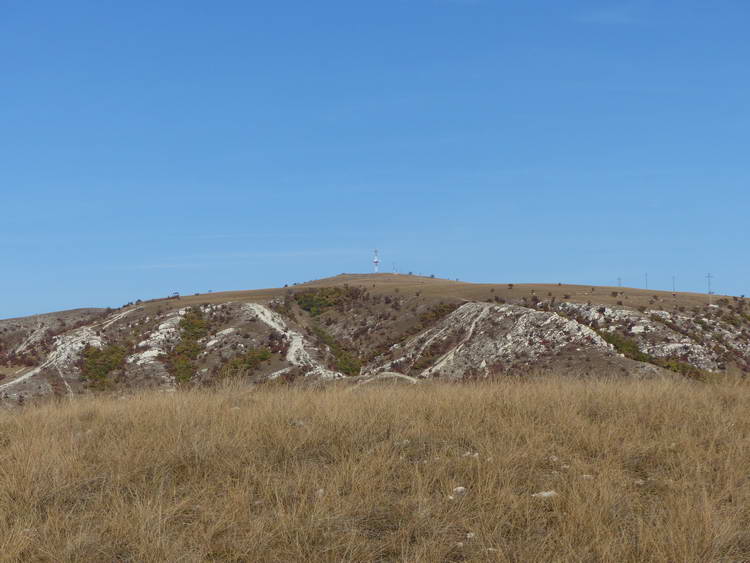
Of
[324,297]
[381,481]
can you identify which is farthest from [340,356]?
[381,481]

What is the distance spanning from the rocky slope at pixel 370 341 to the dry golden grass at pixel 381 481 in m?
16.4

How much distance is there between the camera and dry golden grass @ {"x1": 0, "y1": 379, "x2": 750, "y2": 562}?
16.2 feet

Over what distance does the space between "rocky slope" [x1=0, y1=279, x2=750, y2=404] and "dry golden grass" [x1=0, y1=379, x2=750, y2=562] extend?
648 inches

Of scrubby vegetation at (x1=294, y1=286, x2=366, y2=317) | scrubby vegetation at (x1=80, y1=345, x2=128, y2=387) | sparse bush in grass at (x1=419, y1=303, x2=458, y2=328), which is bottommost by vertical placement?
scrubby vegetation at (x1=80, y1=345, x2=128, y2=387)

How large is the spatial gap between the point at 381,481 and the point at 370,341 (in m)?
32.8

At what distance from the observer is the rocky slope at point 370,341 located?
1112 inches

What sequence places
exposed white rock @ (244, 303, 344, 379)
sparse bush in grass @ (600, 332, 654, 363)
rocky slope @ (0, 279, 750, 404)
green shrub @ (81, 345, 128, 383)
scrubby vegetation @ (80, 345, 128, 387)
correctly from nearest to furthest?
1. sparse bush in grass @ (600, 332, 654, 363)
2. rocky slope @ (0, 279, 750, 404)
3. exposed white rock @ (244, 303, 344, 379)
4. scrubby vegetation @ (80, 345, 128, 387)
5. green shrub @ (81, 345, 128, 383)

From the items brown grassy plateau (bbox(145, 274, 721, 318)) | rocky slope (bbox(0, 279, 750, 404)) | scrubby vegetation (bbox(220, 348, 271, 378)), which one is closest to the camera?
rocky slope (bbox(0, 279, 750, 404))

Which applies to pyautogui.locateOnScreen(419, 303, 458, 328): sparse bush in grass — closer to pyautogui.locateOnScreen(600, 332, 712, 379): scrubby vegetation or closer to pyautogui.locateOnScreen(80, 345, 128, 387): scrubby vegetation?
pyautogui.locateOnScreen(600, 332, 712, 379): scrubby vegetation

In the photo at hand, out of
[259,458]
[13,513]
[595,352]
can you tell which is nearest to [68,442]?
[13,513]

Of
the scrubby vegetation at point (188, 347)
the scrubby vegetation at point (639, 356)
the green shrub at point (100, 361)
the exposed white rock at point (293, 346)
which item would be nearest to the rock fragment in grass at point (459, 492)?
the scrubby vegetation at point (639, 356)

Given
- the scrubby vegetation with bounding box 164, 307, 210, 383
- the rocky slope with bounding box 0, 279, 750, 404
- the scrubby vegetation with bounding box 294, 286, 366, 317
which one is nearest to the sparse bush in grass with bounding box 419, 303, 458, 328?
the rocky slope with bounding box 0, 279, 750, 404

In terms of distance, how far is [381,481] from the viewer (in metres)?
6.07

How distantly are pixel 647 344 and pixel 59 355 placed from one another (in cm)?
3259
